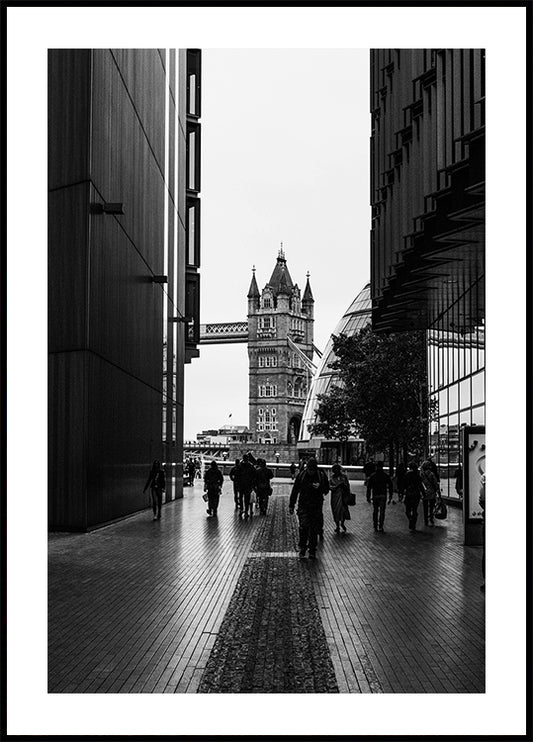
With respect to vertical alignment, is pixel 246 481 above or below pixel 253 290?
below

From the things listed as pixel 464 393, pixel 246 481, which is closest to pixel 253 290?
pixel 464 393

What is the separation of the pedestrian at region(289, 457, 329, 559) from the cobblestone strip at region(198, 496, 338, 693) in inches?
55.1

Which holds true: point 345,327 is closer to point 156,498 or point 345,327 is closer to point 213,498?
point 213,498

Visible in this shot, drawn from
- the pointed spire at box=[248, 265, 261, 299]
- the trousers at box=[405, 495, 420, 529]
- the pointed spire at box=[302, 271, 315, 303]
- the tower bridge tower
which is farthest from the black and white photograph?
the pointed spire at box=[302, 271, 315, 303]

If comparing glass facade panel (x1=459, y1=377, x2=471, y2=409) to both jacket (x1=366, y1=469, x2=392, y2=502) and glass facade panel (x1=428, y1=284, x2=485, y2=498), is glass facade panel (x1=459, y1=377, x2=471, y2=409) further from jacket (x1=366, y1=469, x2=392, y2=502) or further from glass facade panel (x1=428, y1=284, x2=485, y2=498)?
jacket (x1=366, y1=469, x2=392, y2=502)

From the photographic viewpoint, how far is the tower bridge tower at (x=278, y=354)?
17275 centimetres

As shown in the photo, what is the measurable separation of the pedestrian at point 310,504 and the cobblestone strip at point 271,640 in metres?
1.40

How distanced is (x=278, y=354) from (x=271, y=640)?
170m

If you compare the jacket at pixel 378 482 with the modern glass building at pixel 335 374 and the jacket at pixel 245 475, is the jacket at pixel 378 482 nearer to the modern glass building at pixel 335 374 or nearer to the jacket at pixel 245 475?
the jacket at pixel 245 475

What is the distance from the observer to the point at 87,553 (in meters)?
→ 16.9

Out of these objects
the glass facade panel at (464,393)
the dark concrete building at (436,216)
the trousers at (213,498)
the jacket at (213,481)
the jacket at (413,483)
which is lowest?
the trousers at (213,498)

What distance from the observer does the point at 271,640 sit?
918cm

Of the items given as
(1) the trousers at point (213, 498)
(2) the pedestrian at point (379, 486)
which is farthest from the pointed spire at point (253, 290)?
(2) the pedestrian at point (379, 486)
